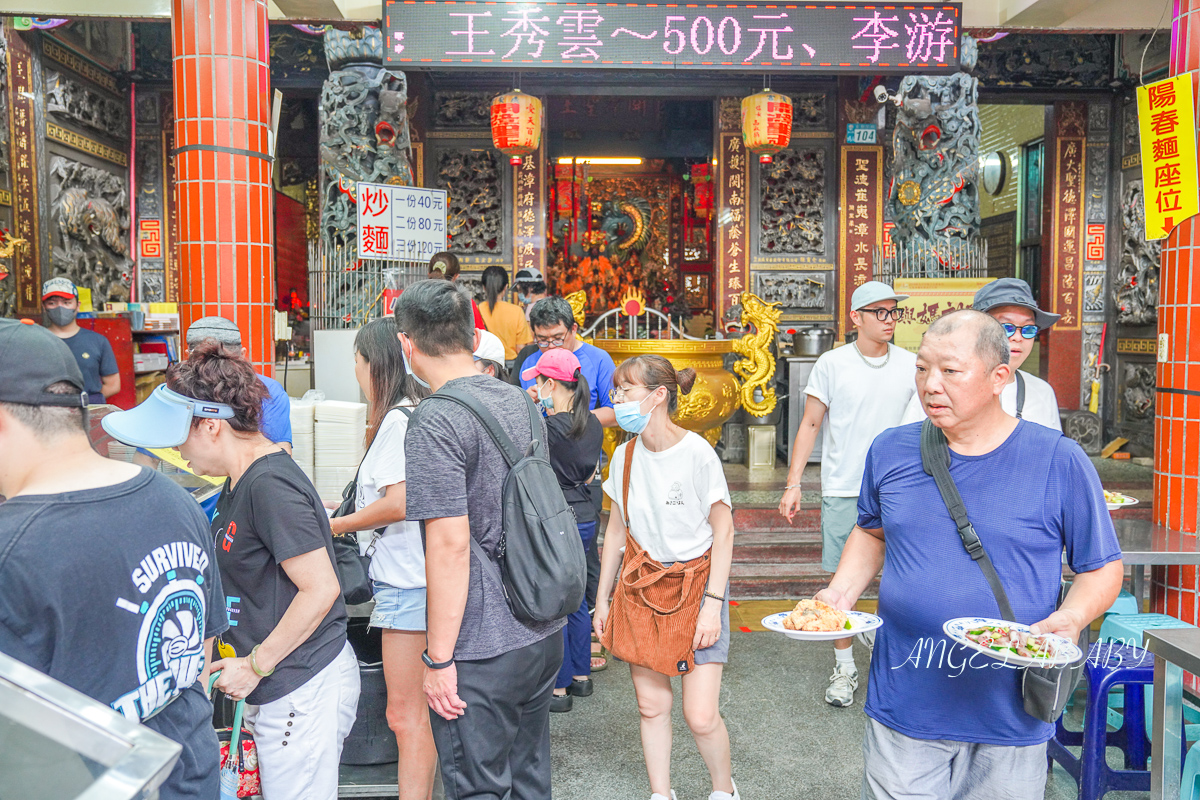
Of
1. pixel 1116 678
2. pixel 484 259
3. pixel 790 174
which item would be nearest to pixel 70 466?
pixel 1116 678

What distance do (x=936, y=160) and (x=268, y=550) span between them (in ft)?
23.1

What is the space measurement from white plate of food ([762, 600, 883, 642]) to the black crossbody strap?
246 mm

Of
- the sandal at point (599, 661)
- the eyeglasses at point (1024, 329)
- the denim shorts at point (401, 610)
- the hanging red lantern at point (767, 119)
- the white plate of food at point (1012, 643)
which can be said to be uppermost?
the hanging red lantern at point (767, 119)

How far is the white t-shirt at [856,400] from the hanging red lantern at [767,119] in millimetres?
3868

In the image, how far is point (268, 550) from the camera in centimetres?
193

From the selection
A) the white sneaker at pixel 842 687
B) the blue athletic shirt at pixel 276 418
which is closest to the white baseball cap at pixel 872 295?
the white sneaker at pixel 842 687

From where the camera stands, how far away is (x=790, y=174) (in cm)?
852

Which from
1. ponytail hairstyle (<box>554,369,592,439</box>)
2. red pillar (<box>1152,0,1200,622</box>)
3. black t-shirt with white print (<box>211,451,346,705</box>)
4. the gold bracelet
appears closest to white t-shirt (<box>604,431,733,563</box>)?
ponytail hairstyle (<box>554,369,592,439</box>)

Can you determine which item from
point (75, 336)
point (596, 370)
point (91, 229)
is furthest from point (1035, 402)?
point (91, 229)

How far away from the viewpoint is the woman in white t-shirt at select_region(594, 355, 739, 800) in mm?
2465

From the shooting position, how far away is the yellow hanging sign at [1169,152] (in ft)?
11.3

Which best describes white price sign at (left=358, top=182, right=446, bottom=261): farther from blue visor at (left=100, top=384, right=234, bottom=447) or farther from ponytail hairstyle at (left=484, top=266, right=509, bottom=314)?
blue visor at (left=100, top=384, right=234, bottom=447)

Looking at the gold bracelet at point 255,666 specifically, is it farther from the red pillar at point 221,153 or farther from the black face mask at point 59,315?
the black face mask at point 59,315

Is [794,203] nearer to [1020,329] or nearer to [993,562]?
[1020,329]
